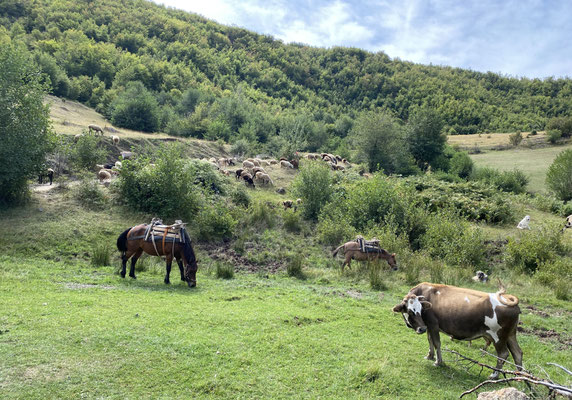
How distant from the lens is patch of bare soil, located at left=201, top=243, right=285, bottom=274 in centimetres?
1568

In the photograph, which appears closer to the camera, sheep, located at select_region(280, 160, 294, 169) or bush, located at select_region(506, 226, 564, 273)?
bush, located at select_region(506, 226, 564, 273)

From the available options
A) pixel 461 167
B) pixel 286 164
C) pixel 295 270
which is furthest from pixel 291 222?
pixel 461 167

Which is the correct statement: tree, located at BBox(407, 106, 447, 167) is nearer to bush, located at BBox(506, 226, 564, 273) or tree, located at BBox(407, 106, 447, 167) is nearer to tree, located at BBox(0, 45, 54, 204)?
bush, located at BBox(506, 226, 564, 273)

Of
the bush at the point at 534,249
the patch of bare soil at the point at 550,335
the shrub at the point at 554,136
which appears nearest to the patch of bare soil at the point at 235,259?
the patch of bare soil at the point at 550,335

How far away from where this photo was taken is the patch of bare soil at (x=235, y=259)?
15680 millimetres

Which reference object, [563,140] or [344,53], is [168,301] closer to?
[563,140]

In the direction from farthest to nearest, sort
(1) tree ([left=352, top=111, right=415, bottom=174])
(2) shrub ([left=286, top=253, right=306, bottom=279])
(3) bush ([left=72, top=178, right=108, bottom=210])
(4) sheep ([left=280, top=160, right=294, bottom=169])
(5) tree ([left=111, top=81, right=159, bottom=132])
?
1. (5) tree ([left=111, top=81, right=159, bottom=132])
2. (1) tree ([left=352, top=111, right=415, bottom=174])
3. (4) sheep ([left=280, top=160, right=294, bottom=169])
4. (3) bush ([left=72, top=178, right=108, bottom=210])
5. (2) shrub ([left=286, top=253, right=306, bottom=279])

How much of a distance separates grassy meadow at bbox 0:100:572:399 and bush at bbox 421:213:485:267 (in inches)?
49.0

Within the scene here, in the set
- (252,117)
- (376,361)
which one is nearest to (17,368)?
(376,361)

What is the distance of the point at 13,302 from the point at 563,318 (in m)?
14.4

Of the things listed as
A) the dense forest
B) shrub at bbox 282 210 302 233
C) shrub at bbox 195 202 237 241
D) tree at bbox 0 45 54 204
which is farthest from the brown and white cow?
the dense forest

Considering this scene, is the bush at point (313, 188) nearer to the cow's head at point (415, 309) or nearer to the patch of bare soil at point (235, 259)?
the patch of bare soil at point (235, 259)

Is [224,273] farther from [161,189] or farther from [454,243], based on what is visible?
[454,243]

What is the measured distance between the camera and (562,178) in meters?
31.2
